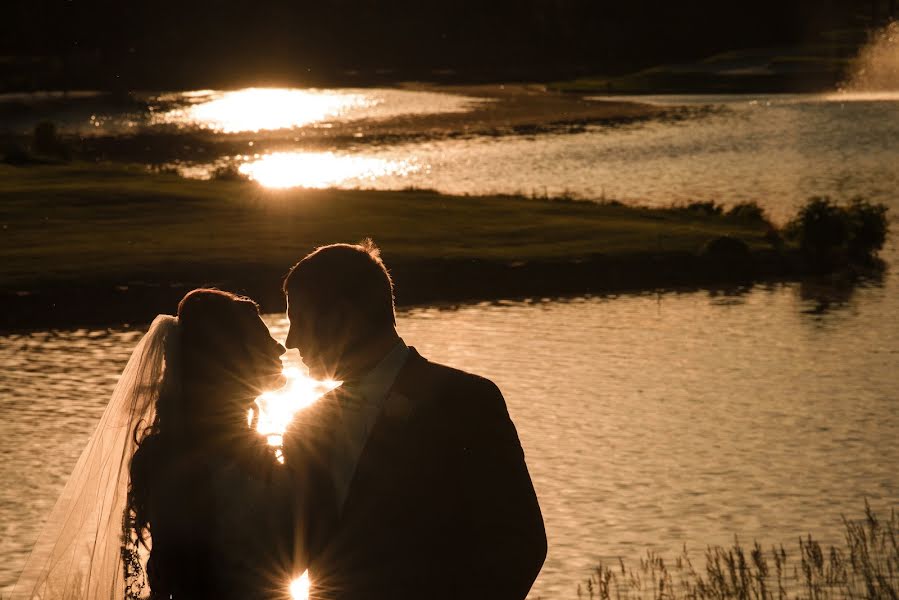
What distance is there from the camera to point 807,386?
29906mm

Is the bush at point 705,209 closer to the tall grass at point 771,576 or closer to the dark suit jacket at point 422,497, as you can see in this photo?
the tall grass at point 771,576

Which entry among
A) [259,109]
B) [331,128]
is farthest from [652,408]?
[259,109]

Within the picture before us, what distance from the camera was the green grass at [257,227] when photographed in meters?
39.2

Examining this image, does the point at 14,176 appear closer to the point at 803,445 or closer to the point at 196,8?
the point at 803,445

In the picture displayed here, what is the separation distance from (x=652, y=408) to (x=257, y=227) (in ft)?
62.1

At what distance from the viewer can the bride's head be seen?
21.0 ft

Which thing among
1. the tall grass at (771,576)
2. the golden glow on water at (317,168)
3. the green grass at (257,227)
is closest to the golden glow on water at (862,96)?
the golden glow on water at (317,168)

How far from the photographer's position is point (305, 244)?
42.0m

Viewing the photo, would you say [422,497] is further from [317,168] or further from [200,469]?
[317,168]

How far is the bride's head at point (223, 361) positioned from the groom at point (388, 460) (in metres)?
0.23

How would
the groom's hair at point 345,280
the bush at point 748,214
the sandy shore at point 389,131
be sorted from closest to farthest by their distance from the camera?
the groom's hair at point 345,280, the bush at point 748,214, the sandy shore at point 389,131

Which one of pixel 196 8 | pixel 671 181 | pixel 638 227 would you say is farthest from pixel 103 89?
pixel 638 227

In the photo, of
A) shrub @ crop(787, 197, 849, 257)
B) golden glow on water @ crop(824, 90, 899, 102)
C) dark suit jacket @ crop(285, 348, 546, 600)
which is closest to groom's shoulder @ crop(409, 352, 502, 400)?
dark suit jacket @ crop(285, 348, 546, 600)

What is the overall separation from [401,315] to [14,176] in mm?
23084
